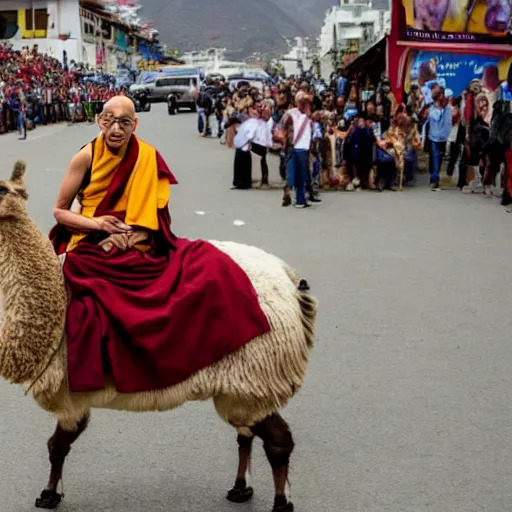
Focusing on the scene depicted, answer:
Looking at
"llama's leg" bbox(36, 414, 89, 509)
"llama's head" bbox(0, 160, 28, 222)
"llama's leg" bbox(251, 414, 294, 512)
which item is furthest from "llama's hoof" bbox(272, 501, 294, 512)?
"llama's head" bbox(0, 160, 28, 222)

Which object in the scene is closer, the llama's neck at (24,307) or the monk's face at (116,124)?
the llama's neck at (24,307)

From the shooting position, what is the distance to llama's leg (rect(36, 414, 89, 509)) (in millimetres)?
3697

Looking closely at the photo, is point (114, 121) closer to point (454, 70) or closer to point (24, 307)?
point (24, 307)

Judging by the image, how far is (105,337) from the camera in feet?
10.9

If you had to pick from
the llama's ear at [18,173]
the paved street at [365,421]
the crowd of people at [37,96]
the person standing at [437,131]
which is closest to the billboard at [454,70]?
the person standing at [437,131]

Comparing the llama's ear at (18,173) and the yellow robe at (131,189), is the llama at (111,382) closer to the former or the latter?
the llama's ear at (18,173)

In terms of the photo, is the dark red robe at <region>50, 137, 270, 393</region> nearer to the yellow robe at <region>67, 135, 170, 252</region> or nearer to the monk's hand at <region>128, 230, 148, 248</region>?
the monk's hand at <region>128, 230, 148, 248</region>

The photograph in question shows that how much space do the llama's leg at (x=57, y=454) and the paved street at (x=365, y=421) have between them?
0.10 m

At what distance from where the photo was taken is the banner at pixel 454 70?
59.1 ft

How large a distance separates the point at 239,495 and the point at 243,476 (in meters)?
0.09

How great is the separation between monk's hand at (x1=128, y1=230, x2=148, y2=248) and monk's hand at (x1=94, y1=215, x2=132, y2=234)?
0.03 m

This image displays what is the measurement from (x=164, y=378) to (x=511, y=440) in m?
2.22

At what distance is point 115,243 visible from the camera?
3.53 m

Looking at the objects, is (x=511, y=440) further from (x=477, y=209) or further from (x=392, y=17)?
(x=392, y=17)
